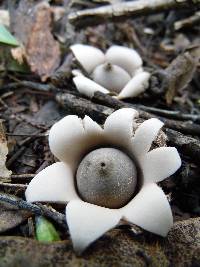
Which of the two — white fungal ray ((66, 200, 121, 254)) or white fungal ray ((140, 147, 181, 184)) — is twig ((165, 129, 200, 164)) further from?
white fungal ray ((66, 200, 121, 254))

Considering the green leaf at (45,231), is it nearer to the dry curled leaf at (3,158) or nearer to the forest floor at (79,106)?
the forest floor at (79,106)

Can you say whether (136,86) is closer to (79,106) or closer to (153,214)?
(79,106)

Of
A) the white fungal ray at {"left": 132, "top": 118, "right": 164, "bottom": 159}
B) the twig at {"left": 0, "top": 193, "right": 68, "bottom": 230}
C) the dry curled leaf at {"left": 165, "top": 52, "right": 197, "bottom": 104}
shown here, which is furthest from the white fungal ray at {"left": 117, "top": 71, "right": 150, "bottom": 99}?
the twig at {"left": 0, "top": 193, "right": 68, "bottom": 230}

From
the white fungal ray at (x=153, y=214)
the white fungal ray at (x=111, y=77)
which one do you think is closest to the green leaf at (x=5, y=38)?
the white fungal ray at (x=111, y=77)

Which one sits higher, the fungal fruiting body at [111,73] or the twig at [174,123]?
the fungal fruiting body at [111,73]

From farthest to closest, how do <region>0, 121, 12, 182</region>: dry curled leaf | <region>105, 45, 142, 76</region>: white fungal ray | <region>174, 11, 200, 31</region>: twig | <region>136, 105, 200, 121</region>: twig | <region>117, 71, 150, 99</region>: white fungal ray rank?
<region>174, 11, 200, 31</region>: twig
<region>105, 45, 142, 76</region>: white fungal ray
<region>117, 71, 150, 99</region>: white fungal ray
<region>136, 105, 200, 121</region>: twig
<region>0, 121, 12, 182</region>: dry curled leaf

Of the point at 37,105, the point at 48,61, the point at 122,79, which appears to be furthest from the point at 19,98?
the point at 122,79
